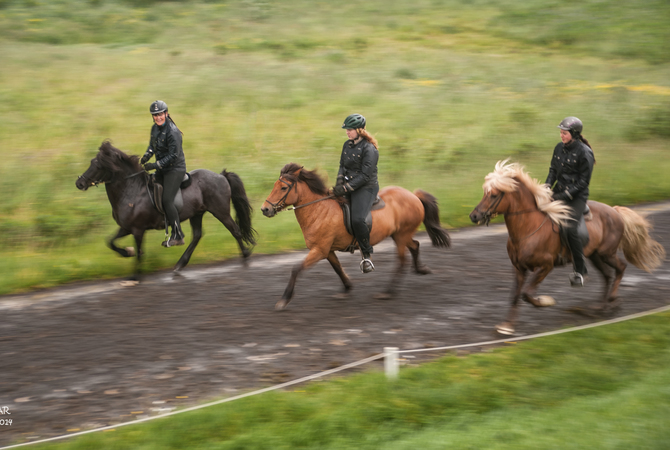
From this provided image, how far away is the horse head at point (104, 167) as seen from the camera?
10.6 m

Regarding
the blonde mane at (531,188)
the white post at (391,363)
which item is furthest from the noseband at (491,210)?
the white post at (391,363)

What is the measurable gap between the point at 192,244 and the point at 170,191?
4.00ft

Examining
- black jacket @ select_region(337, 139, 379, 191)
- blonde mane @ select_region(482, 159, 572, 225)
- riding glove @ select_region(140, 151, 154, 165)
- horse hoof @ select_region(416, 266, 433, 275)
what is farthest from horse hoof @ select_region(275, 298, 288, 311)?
riding glove @ select_region(140, 151, 154, 165)

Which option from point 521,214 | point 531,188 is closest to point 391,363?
point 521,214

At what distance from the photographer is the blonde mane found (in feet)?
27.2

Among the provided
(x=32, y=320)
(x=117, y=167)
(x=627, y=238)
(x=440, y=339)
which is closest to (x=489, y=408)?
(x=440, y=339)

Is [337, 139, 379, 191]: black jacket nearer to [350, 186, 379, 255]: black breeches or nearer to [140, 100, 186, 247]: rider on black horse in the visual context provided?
[350, 186, 379, 255]: black breeches

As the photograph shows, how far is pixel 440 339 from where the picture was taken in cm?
815

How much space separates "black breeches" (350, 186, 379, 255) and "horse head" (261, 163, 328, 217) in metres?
0.48

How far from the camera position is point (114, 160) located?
10.7m

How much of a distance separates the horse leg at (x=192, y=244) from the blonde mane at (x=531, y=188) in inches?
217

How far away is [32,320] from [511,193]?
6684 millimetres

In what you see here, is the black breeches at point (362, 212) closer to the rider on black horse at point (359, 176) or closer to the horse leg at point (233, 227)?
the rider on black horse at point (359, 176)

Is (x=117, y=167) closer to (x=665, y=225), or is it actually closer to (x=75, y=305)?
(x=75, y=305)
